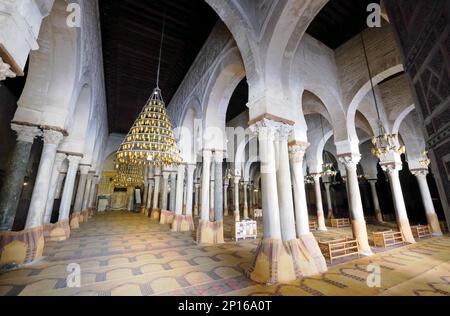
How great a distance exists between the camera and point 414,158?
347 inches

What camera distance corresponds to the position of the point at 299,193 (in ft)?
14.7

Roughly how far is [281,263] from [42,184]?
535cm

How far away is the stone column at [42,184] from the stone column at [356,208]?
7.87m

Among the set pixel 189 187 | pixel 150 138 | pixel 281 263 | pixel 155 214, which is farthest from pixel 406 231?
pixel 155 214

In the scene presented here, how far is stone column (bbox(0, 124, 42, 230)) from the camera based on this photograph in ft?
12.4

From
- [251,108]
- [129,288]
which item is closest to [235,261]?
[129,288]

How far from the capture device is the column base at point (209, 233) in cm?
589

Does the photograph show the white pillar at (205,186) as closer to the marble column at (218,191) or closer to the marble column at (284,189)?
the marble column at (218,191)

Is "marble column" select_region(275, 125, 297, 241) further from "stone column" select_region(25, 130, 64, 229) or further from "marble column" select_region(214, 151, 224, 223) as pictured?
"stone column" select_region(25, 130, 64, 229)

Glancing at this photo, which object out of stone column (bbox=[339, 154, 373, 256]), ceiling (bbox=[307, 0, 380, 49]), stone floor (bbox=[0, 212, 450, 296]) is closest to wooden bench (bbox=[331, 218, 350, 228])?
stone floor (bbox=[0, 212, 450, 296])

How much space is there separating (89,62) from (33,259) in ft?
17.0
